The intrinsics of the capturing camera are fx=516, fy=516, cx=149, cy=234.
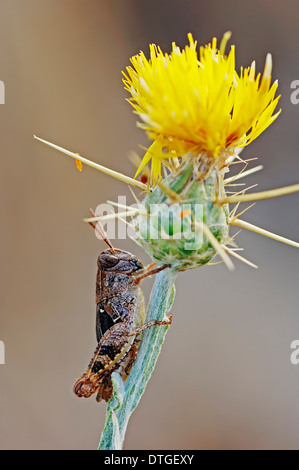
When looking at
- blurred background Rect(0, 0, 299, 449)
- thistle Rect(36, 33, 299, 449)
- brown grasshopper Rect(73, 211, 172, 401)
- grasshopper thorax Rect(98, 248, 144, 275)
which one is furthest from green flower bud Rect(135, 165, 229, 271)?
blurred background Rect(0, 0, 299, 449)

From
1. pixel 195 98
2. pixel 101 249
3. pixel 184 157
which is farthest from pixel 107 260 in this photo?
pixel 101 249

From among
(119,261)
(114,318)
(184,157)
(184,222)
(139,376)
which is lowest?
(139,376)

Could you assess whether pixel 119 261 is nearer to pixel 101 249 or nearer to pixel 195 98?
pixel 195 98

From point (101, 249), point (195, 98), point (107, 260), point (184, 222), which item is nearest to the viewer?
point (195, 98)

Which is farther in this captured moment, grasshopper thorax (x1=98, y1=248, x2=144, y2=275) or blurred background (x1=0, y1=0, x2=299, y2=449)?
blurred background (x1=0, y1=0, x2=299, y2=449)

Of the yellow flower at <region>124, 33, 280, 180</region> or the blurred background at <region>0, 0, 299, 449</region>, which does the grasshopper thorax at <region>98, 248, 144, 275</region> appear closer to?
the yellow flower at <region>124, 33, 280, 180</region>

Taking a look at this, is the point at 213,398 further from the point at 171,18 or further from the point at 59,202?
the point at 171,18

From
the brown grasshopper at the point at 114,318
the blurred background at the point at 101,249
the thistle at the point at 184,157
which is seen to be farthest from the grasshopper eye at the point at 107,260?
the blurred background at the point at 101,249
